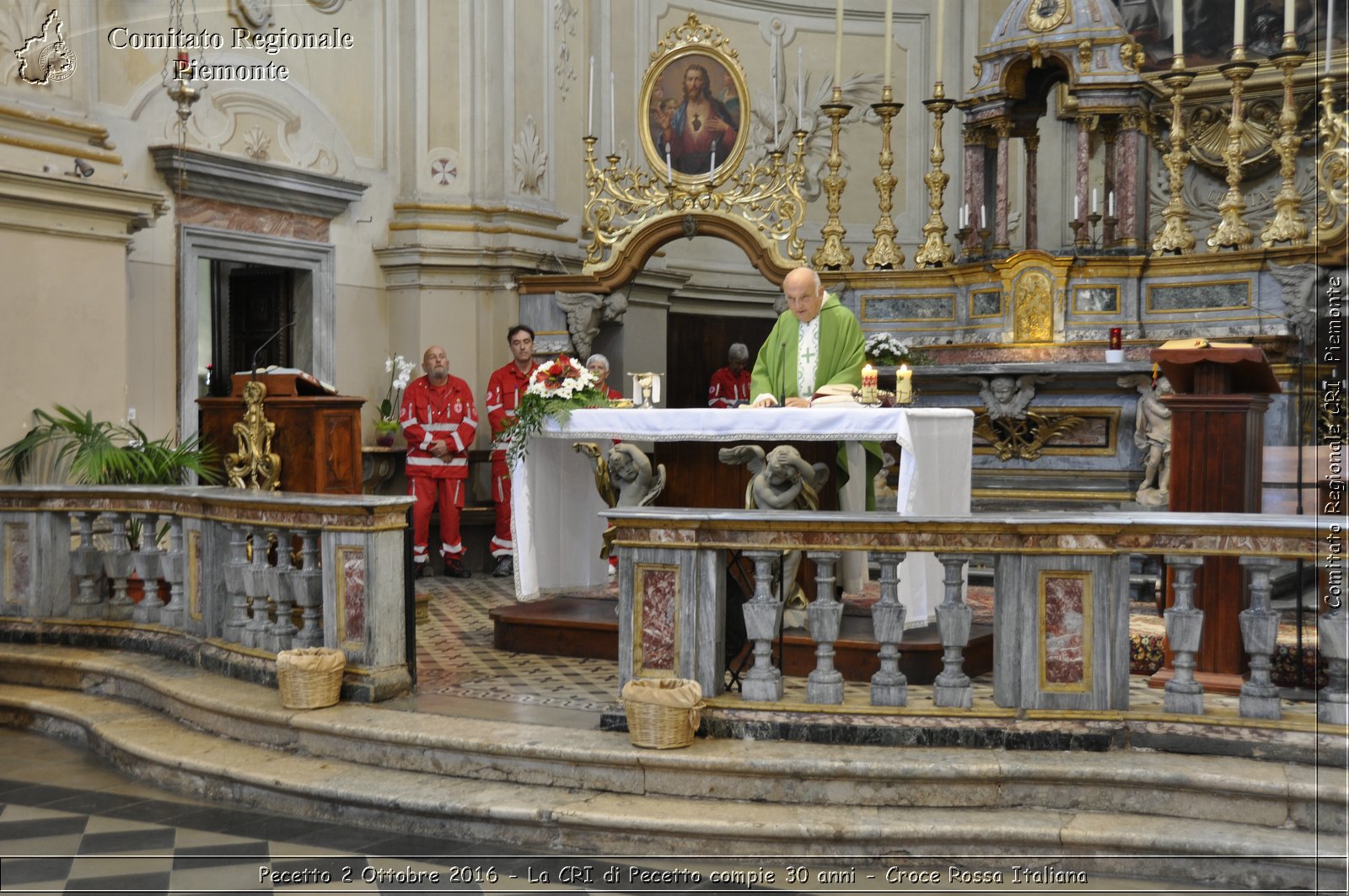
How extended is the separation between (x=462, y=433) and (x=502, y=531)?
0.85 metres

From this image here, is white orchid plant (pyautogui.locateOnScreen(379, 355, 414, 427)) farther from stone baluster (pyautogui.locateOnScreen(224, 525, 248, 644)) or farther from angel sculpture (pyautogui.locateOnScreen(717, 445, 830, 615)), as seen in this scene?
angel sculpture (pyautogui.locateOnScreen(717, 445, 830, 615))

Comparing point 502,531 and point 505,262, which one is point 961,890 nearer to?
point 502,531

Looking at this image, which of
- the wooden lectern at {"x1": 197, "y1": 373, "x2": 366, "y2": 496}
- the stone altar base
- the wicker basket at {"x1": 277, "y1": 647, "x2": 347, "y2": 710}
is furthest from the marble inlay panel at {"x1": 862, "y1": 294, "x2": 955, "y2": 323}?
the wicker basket at {"x1": 277, "y1": 647, "x2": 347, "y2": 710}

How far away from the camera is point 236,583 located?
6613 mm

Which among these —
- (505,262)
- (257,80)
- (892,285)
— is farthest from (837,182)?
(257,80)

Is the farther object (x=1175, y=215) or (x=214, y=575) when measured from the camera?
(x=1175, y=215)

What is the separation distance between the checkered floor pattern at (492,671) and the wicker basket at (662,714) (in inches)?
15.8

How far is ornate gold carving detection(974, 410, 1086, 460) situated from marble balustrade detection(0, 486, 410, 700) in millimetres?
5012

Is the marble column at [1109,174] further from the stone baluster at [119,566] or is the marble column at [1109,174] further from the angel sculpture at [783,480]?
the stone baluster at [119,566]

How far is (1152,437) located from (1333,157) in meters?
5.36

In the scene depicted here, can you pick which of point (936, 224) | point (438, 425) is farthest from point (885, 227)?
point (438, 425)

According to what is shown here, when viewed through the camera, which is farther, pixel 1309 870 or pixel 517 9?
pixel 517 9

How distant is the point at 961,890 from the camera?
4.40m

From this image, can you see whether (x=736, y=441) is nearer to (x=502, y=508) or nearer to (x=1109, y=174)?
(x=502, y=508)
